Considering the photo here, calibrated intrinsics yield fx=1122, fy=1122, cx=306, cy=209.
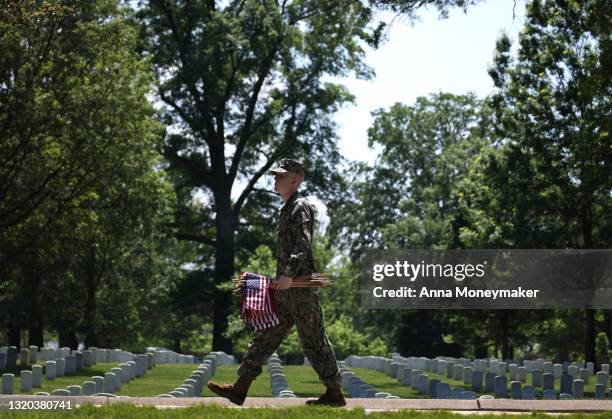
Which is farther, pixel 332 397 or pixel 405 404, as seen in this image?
pixel 405 404

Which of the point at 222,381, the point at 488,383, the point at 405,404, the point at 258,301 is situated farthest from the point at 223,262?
the point at 258,301

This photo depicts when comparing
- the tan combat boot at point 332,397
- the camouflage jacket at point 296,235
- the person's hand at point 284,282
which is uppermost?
the camouflage jacket at point 296,235

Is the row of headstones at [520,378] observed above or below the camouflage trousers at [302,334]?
below

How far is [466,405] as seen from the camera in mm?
11172

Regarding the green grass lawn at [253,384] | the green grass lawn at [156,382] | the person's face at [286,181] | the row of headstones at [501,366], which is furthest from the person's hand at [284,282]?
the row of headstones at [501,366]

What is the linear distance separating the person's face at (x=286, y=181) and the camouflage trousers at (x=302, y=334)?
0.96m

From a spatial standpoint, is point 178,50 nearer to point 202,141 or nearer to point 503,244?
point 202,141

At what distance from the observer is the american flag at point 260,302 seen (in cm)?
1034

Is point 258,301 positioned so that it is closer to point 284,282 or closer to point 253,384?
point 284,282

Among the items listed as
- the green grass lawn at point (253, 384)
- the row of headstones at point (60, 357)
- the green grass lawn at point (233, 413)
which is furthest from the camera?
the row of headstones at point (60, 357)

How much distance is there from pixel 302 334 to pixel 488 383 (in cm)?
1420

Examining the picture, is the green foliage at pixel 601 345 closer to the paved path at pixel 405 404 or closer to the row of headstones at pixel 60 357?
the row of headstones at pixel 60 357

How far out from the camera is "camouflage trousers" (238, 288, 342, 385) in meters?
10.3

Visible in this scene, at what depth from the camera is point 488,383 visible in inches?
935
